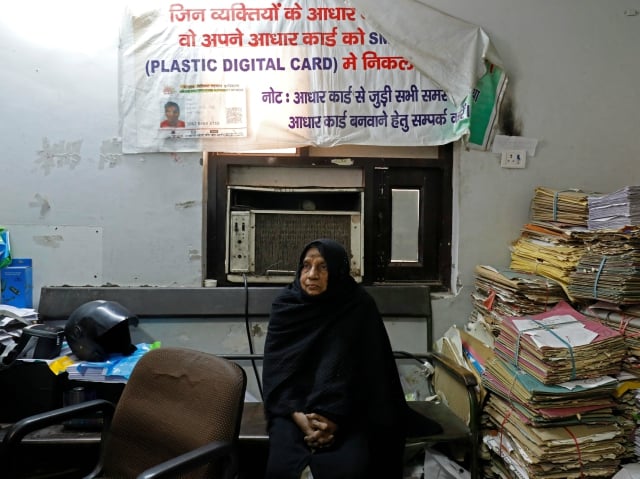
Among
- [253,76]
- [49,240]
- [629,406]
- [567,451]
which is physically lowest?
[567,451]

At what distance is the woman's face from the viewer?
1.99 meters

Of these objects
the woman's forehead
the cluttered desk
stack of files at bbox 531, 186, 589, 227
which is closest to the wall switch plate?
stack of files at bbox 531, 186, 589, 227

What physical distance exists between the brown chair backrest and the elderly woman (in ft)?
1.44

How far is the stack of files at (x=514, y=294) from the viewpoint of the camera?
2285 mm

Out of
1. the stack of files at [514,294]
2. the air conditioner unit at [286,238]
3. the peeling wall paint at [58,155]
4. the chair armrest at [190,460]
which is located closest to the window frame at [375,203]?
the air conditioner unit at [286,238]

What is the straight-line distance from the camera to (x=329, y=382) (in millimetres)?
1864

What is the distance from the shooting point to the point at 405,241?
2777 millimetres

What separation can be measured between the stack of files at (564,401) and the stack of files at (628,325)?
13 cm

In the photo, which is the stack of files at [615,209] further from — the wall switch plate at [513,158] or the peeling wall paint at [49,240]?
the peeling wall paint at [49,240]

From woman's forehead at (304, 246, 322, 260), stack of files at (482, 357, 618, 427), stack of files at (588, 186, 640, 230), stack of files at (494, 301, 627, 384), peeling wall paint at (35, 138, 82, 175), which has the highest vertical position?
peeling wall paint at (35, 138, 82, 175)

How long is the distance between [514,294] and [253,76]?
1.83 meters

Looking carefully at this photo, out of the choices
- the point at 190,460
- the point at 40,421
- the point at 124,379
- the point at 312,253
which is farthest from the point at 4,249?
the point at 190,460

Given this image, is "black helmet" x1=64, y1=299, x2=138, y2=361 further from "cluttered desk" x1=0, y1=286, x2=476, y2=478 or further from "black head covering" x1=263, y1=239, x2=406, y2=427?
"black head covering" x1=263, y1=239, x2=406, y2=427

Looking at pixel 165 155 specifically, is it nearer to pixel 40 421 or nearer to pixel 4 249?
pixel 4 249
